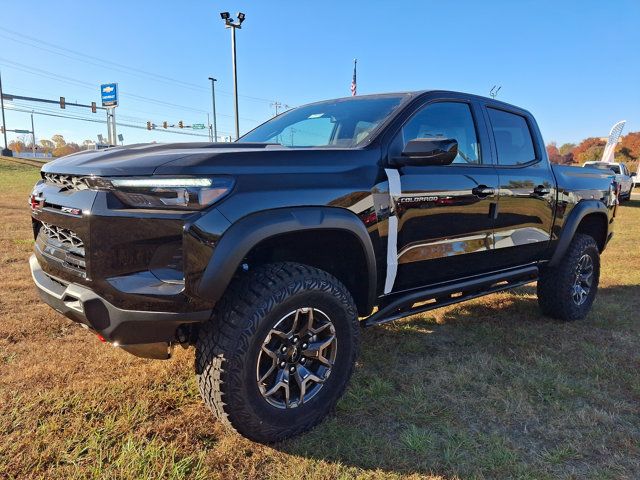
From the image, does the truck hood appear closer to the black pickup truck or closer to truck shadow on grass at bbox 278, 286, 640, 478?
the black pickup truck

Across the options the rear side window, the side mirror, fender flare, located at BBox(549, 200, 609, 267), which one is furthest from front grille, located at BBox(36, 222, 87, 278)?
fender flare, located at BBox(549, 200, 609, 267)

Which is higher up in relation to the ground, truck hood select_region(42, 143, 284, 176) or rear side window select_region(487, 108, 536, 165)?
rear side window select_region(487, 108, 536, 165)

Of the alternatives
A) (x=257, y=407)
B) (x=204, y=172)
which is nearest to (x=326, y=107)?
(x=204, y=172)

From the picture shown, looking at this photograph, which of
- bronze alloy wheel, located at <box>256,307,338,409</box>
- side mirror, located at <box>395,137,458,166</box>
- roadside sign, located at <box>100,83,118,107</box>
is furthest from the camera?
roadside sign, located at <box>100,83,118,107</box>

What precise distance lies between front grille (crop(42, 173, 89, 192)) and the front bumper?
18.3 inches

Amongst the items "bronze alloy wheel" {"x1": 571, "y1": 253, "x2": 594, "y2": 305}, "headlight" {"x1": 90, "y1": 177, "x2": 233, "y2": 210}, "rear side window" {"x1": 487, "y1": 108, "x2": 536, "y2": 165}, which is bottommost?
"bronze alloy wheel" {"x1": 571, "y1": 253, "x2": 594, "y2": 305}

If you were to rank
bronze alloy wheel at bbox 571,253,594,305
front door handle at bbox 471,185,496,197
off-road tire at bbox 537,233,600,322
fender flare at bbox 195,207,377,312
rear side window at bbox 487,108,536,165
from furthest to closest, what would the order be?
bronze alloy wheel at bbox 571,253,594,305 < off-road tire at bbox 537,233,600,322 < rear side window at bbox 487,108,536,165 < front door handle at bbox 471,185,496,197 < fender flare at bbox 195,207,377,312

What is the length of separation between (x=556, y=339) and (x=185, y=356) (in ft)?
9.97

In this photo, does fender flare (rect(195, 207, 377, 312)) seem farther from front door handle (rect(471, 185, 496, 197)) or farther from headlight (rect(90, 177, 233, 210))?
front door handle (rect(471, 185, 496, 197))

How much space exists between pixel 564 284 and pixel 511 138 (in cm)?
149

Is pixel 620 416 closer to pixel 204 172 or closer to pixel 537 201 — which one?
pixel 537 201

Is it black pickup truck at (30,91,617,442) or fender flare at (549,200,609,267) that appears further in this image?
fender flare at (549,200,609,267)

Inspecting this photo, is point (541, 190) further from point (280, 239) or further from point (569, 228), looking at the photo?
point (280, 239)

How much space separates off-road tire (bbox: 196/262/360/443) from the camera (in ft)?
7.09
